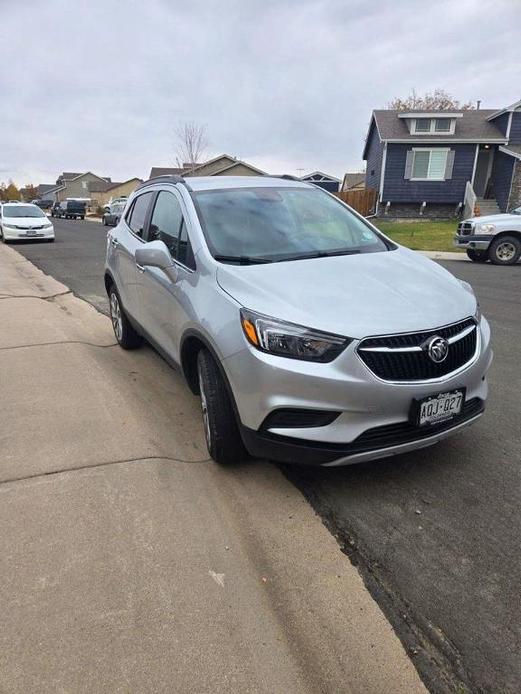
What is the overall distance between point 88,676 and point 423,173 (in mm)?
28197

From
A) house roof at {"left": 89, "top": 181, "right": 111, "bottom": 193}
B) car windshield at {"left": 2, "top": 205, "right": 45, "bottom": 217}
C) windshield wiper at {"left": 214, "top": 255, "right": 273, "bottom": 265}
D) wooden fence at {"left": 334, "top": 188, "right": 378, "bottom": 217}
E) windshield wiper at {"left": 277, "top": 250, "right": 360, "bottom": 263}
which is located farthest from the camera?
house roof at {"left": 89, "top": 181, "right": 111, "bottom": 193}

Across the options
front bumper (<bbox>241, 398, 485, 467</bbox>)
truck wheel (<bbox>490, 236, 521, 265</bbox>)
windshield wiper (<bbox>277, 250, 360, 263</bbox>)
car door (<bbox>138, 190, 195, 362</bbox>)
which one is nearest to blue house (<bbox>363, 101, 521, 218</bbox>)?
truck wheel (<bbox>490, 236, 521, 265</bbox>)

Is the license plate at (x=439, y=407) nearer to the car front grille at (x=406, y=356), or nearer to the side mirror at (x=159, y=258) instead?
the car front grille at (x=406, y=356)

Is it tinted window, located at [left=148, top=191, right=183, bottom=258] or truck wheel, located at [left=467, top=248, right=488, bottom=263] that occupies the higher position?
tinted window, located at [left=148, top=191, right=183, bottom=258]

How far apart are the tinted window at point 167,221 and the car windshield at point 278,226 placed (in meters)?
0.24

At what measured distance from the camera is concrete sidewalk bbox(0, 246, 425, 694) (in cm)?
187

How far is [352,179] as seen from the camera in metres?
61.2

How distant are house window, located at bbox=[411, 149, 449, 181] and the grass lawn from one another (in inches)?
96.4

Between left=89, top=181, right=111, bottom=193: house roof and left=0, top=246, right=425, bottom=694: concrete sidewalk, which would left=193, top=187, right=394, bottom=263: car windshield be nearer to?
left=0, top=246, right=425, bottom=694: concrete sidewalk

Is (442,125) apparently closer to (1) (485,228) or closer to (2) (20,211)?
(1) (485,228)

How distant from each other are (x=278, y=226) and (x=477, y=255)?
1165cm

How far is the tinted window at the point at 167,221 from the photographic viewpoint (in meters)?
3.83

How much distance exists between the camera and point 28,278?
10.6 metres

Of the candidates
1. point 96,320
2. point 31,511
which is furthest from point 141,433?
point 96,320
